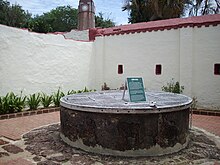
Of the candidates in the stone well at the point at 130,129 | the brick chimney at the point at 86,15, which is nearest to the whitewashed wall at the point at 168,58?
the brick chimney at the point at 86,15

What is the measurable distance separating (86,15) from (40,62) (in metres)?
6.89

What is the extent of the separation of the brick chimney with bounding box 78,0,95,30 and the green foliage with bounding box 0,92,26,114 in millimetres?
8129

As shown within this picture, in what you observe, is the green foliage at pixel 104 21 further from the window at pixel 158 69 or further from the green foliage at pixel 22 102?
the green foliage at pixel 22 102

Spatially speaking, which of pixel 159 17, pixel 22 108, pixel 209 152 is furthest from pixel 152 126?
pixel 159 17

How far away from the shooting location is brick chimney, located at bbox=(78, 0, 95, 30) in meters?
14.5

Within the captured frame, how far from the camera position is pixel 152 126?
4.01 m

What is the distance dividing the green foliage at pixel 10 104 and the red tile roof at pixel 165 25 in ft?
16.7

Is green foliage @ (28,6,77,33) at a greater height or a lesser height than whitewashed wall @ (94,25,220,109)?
greater

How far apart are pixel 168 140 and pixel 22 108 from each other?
16.1ft

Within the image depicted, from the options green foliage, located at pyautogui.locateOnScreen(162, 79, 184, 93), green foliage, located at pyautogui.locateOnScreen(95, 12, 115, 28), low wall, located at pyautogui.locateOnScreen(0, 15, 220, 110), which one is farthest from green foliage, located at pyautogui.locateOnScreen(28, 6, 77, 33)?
green foliage, located at pyautogui.locateOnScreen(162, 79, 184, 93)

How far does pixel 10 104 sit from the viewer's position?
23.0 feet

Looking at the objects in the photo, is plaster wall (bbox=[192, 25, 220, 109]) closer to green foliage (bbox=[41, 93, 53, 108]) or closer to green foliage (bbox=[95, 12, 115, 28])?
green foliage (bbox=[41, 93, 53, 108])

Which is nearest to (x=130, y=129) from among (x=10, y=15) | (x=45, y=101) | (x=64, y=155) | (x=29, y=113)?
(x=64, y=155)

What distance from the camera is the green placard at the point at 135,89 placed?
4.66 m
